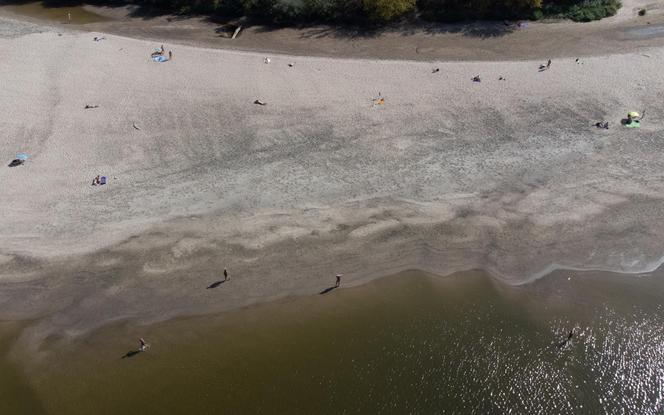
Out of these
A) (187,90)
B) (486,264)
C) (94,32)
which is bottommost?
(486,264)

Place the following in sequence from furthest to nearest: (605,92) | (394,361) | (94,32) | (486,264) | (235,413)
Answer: (94,32)
(605,92)
(486,264)
(394,361)
(235,413)

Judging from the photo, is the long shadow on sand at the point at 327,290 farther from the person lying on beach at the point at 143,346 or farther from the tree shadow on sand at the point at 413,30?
the tree shadow on sand at the point at 413,30

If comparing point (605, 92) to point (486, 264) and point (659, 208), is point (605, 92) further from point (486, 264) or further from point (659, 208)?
point (486, 264)

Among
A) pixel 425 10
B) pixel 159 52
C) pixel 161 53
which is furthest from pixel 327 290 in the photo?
pixel 425 10

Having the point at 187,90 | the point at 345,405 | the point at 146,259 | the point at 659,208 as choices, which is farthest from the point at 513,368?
the point at 187,90

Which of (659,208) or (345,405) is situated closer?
(345,405)

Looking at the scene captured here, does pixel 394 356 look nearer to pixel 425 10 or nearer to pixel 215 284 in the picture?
pixel 215 284

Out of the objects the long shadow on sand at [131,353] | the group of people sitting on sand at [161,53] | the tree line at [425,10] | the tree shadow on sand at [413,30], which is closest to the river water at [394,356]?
the long shadow on sand at [131,353]
